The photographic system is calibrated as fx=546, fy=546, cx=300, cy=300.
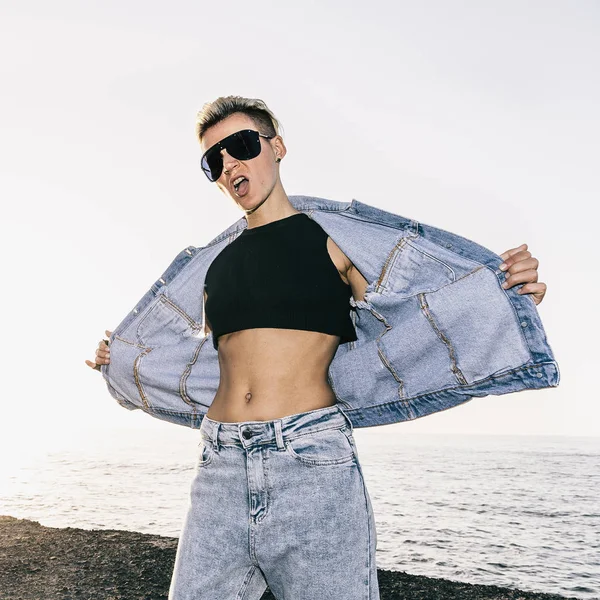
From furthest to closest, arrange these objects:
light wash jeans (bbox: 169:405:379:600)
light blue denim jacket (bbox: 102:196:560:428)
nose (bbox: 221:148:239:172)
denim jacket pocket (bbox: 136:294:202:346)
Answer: denim jacket pocket (bbox: 136:294:202:346) < nose (bbox: 221:148:239:172) < light blue denim jacket (bbox: 102:196:560:428) < light wash jeans (bbox: 169:405:379:600)

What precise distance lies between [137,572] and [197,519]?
6167mm

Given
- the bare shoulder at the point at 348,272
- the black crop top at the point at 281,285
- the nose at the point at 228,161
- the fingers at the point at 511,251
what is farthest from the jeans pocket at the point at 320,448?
the nose at the point at 228,161

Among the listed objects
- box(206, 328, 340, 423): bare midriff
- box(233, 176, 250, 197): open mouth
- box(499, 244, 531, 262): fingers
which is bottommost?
box(206, 328, 340, 423): bare midriff

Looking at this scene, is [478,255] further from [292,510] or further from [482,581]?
[482,581]

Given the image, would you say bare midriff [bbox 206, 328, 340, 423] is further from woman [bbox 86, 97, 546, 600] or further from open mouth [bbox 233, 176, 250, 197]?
open mouth [bbox 233, 176, 250, 197]

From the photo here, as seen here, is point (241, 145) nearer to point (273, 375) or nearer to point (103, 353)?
point (273, 375)

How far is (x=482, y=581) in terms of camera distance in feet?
39.1

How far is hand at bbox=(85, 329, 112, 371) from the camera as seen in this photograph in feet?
12.0

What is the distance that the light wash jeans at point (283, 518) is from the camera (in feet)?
6.79

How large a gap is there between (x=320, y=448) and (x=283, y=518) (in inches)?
11.6

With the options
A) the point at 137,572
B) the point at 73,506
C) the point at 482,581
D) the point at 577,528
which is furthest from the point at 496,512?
the point at 137,572

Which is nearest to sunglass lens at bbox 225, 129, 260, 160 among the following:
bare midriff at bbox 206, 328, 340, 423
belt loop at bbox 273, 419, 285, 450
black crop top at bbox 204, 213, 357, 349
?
black crop top at bbox 204, 213, 357, 349

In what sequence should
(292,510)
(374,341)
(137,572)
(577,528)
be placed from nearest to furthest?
(292,510), (374,341), (137,572), (577,528)

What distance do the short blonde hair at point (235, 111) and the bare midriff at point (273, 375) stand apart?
1277 mm
